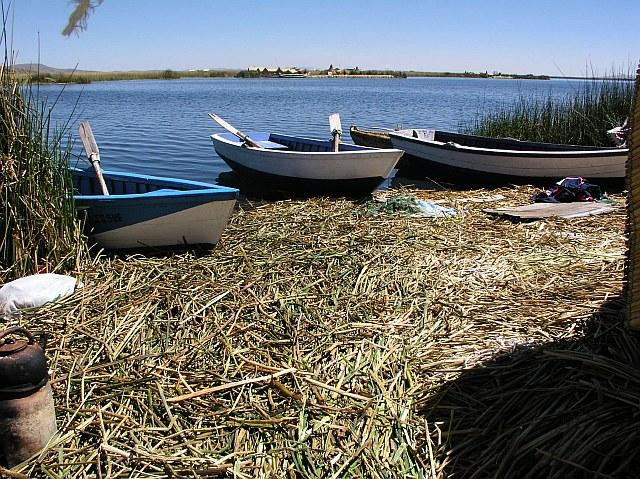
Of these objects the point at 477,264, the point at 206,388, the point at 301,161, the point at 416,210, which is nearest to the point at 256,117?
the point at 301,161

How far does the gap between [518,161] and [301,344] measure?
781 centimetres

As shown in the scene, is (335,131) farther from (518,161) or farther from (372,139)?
(372,139)

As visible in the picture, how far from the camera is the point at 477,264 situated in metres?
5.96

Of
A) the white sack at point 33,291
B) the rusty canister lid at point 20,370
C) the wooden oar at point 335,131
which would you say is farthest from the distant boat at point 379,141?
the rusty canister lid at point 20,370

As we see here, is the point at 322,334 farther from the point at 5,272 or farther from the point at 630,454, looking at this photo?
the point at 5,272

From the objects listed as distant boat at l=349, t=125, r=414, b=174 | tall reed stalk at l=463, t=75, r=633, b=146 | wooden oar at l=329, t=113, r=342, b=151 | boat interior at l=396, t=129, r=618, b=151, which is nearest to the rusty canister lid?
wooden oar at l=329, t=113, r=342, b=151

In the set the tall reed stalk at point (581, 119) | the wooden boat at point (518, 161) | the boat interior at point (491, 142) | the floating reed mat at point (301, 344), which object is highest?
the tall reed stalk at point (581, 119)

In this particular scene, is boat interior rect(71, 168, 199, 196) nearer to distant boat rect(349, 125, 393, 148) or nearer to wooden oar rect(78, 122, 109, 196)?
wooden oar rect(78, 122, 109, 196)

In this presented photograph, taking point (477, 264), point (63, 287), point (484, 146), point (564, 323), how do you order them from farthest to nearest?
1. point (484, 146)
2. point (477, 264)
3. point (63, 287)
4. point (564, 323)

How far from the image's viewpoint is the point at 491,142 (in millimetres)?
13180

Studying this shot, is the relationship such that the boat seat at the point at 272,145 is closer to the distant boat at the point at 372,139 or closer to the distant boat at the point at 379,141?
the distant boat at the point at 379,141

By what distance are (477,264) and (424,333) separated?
1764mm

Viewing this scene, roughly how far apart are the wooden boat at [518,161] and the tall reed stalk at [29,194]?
776cm

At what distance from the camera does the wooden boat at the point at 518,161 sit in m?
10.5
